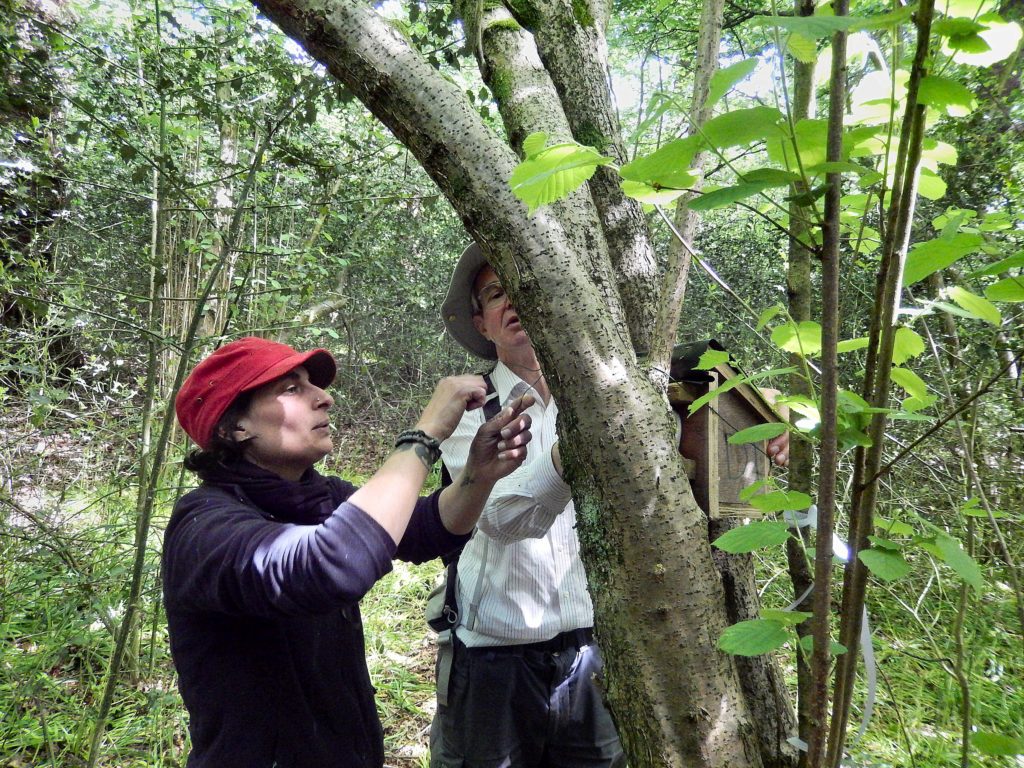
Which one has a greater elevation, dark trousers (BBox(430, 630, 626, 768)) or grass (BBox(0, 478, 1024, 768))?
dark trousers (BBox(430, 630, 626, 768))

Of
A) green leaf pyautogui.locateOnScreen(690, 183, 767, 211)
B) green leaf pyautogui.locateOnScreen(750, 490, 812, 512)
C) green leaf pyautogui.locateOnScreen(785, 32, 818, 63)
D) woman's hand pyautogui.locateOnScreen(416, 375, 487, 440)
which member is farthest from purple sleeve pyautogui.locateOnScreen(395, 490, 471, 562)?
green leaf pyautogui.locateOnScreen(785, 32, 818, 63)

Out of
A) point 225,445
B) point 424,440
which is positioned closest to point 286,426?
point 225,445

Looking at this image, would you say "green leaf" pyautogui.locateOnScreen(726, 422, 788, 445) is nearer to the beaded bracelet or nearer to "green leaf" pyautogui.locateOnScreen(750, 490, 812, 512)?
"green leaf" pyautogui.locateOnScreen(750, 490, 812, 512)

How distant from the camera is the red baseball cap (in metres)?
1.56

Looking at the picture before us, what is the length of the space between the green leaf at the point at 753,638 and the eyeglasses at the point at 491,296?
134 centimetres

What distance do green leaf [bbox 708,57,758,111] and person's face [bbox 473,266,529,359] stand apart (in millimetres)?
1259

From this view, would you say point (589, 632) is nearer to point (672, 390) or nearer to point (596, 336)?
point (672, 390)

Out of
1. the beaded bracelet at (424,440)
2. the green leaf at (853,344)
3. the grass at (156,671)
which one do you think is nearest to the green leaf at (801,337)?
the green leaf at (853,344)

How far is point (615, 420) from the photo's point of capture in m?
0.89

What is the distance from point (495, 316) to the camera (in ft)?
6.52

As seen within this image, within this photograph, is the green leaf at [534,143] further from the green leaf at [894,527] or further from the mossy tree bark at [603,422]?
the green leaf at [894,527]

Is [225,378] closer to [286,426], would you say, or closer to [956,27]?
[286,426]

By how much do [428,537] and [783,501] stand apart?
1.17 metres

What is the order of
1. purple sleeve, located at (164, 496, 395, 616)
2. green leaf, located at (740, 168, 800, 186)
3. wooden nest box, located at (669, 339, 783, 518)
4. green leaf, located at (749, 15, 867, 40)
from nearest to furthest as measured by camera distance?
green leaf, located at (749, 15, 867, 40) → green leaf, located at (740, 168, 800, 186) → purple sleeve, located at (164, 496, 395, 616) → wooden nest box, located at (669, 339, 783, 518)
